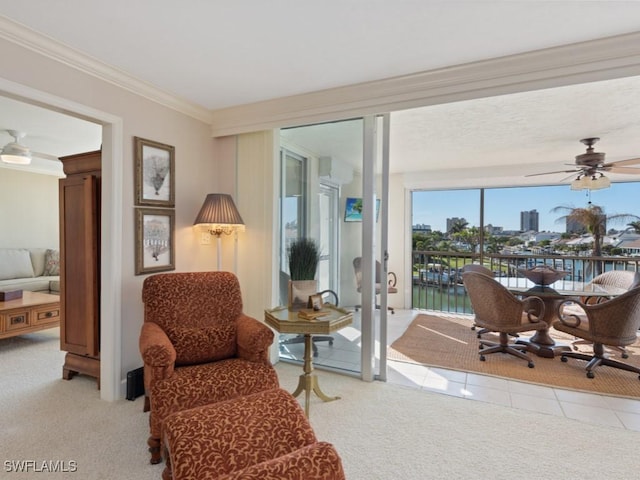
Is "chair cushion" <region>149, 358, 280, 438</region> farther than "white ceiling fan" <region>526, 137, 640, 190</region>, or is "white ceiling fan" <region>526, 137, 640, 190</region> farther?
"white ceiling fan" <region>526, 137, 640, 190</region>

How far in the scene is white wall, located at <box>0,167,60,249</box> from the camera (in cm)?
539

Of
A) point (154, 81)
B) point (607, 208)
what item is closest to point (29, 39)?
point (154, 81)

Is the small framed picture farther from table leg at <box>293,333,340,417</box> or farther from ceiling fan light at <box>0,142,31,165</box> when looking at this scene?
ceiling fan light at <box>0,142,31,165</box>

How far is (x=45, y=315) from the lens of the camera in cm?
395

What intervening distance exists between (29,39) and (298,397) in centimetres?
297

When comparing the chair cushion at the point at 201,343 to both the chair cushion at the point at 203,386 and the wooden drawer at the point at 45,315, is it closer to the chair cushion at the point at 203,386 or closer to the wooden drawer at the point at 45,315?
the chair cushion at the point at 203,386

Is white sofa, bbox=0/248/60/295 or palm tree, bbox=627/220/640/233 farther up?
palm tree, bbox=627/220/640/233

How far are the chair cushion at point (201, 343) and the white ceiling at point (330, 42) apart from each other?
190 centimetres

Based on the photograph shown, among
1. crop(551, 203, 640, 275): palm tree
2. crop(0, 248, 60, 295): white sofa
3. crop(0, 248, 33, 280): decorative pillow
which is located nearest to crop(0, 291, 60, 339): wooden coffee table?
crop(0, 248, 60, 295): white sofa

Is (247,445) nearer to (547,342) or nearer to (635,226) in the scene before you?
(547,342)

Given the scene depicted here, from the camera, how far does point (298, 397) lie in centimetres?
260

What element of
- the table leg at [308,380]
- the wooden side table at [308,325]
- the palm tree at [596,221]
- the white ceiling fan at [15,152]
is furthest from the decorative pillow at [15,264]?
the palm tree at [596,221]

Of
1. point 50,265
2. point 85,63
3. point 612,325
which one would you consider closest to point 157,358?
point 85,63

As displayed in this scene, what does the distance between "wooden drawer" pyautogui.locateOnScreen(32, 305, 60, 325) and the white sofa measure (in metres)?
1.31
